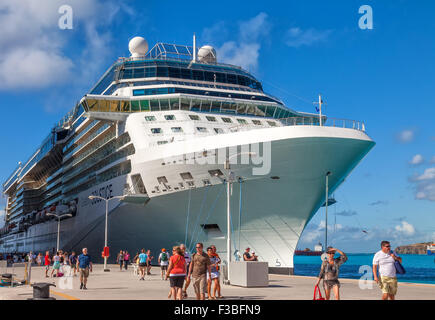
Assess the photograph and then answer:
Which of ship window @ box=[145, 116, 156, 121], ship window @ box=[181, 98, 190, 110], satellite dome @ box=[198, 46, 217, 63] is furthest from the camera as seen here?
satellite dome @ box=[198, 46, 217, 63]

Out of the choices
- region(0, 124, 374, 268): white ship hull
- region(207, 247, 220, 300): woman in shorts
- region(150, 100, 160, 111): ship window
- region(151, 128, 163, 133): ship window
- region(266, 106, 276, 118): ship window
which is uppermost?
region(266, 106, 276, 118): ship window

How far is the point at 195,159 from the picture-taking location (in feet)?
86.6

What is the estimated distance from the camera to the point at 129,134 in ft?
105

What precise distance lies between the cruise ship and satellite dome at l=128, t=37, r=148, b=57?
82 mm

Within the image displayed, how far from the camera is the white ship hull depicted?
24422 mm

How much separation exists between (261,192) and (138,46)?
869 inches

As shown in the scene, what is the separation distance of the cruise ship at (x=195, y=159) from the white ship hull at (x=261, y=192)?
0.18 ft

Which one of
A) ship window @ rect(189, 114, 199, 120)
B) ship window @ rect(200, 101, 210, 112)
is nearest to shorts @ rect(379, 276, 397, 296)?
ship window @ rect(189, 114, 199, 120)

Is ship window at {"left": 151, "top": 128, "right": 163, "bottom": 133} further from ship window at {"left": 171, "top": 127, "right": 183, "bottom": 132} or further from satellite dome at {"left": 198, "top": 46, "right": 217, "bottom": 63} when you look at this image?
satellite dome at {"left": 198, "top": 46, "right": 217, "bottom": 63}

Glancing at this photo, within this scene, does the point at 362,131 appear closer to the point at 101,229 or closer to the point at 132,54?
the point at 101,229

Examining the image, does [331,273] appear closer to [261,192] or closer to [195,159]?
[261,192]

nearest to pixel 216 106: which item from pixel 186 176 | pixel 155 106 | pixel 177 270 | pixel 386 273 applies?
pixel 155 106

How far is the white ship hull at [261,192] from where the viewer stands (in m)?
24.4
